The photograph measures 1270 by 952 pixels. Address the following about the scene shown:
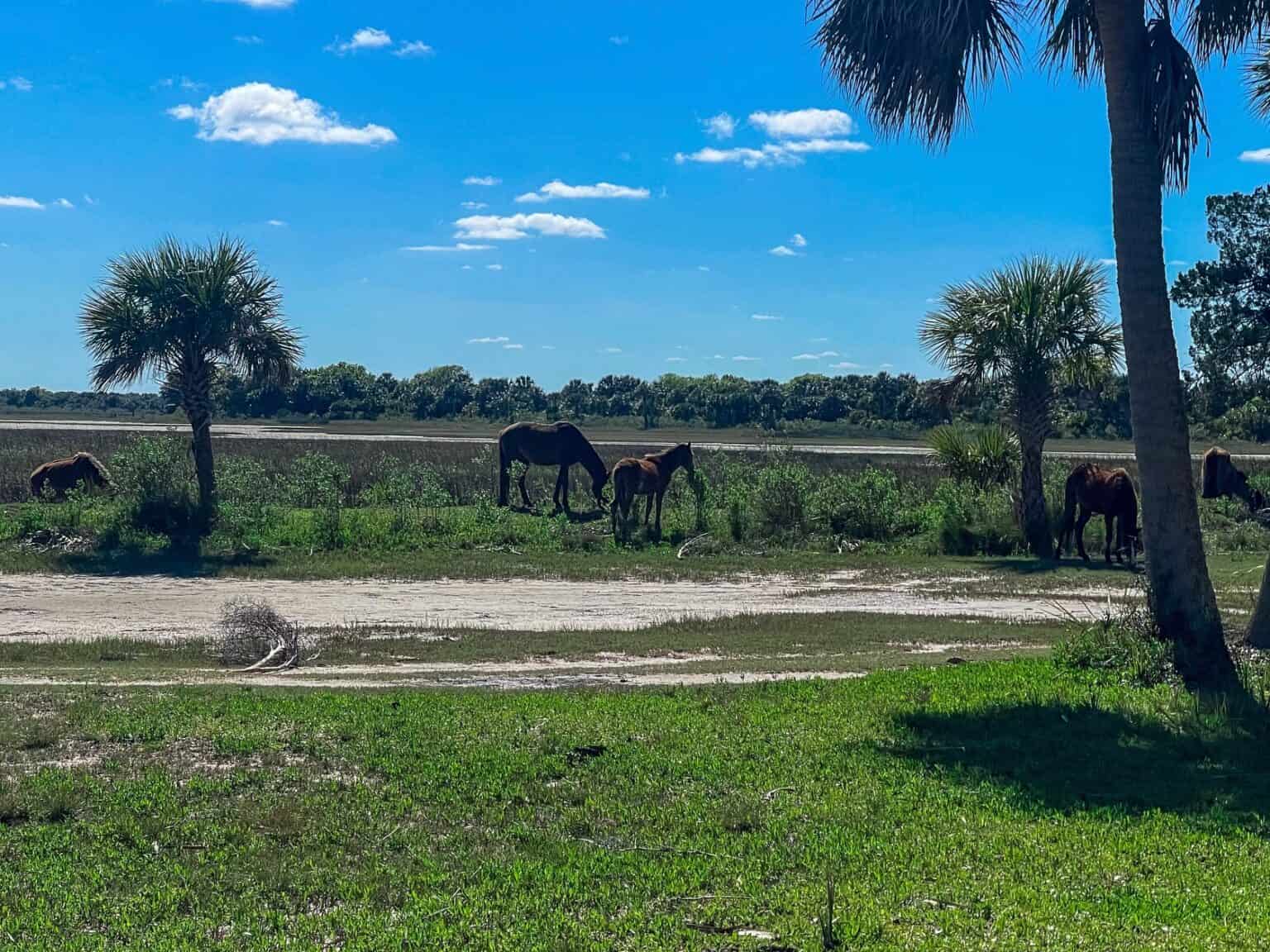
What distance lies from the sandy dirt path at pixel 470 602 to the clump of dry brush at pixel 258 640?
5.10 feet

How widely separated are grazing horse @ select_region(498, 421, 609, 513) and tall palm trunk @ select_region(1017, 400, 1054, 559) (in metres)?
11.0

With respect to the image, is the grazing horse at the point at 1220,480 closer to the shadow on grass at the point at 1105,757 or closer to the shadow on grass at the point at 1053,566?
the shadow on grass at the point at 1053,566

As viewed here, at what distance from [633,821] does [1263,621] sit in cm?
862

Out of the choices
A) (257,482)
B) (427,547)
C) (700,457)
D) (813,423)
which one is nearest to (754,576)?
(427,547)

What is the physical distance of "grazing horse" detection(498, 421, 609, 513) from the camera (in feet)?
111

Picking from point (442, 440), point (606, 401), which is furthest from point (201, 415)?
point (606, 401)

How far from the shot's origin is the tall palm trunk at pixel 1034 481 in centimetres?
2741

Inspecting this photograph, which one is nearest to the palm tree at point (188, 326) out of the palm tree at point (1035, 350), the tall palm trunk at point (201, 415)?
the tall palm trunk at point (201, 415)

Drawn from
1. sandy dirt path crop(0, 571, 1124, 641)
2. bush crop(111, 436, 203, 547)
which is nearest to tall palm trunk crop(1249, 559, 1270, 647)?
sandy dirt path crop(0, 571, 1124, 641)

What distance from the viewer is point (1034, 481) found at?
90.4ft

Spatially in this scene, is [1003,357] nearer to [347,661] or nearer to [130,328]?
[347,661]

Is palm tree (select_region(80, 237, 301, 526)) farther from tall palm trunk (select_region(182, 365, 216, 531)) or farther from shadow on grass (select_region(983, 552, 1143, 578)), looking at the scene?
shadow on grass (select_region(983, 552, 1143, 578))

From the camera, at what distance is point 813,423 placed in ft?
306

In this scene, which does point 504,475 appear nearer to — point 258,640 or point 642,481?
point 642,481
